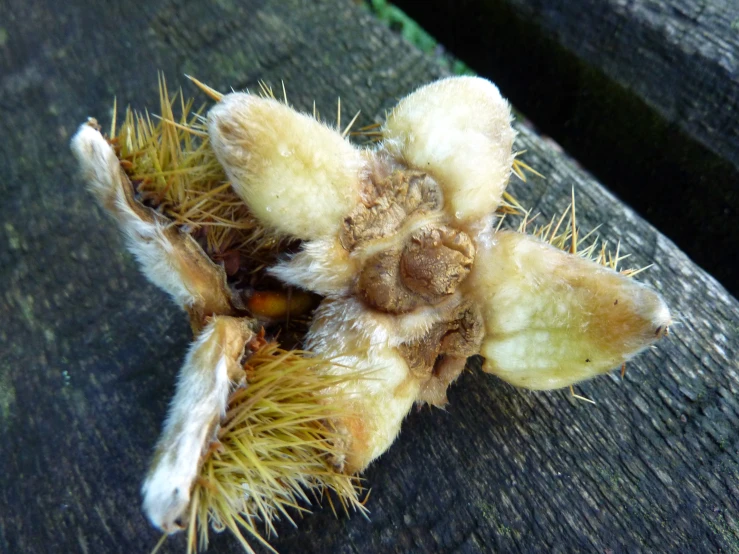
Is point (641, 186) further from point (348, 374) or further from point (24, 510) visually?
point (24, 510)

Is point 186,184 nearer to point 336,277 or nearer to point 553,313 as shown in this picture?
point 336,277

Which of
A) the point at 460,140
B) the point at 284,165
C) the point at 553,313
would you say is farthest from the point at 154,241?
the point at 553,313

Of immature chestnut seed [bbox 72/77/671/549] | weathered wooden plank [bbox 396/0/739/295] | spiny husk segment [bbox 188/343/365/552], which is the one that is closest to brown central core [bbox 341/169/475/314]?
immature chestnut seed [bbox 72/77/671/549]

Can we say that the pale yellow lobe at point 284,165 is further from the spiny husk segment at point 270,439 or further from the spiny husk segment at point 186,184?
the spiny husk segment at point 270,439

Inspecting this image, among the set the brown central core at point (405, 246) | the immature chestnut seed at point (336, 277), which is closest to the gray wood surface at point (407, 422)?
the immature chestnut seed at point (336, 277)

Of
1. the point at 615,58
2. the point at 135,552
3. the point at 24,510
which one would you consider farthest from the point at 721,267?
the point at 24,510

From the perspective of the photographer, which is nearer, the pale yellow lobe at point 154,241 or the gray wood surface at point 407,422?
the pale yellow lobe at point 154,241
